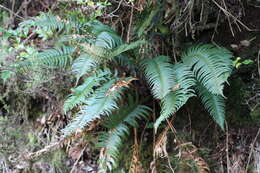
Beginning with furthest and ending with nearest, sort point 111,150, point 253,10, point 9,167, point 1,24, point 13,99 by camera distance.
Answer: point 1,24
point 13,99
point 9,167
point 253,10
point 111,150

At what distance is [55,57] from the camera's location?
2355 mm

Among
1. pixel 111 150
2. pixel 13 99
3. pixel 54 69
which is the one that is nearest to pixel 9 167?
pixel 13 99

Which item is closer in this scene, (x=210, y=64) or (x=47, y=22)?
(x=210, y=64)

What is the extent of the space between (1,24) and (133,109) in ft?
7.64

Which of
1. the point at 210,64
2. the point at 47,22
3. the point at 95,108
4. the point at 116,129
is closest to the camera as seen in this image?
the point at 210,64

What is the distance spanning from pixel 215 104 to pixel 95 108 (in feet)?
2.91

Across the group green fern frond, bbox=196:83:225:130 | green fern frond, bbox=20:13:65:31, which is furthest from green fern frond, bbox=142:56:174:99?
green fern frond, bbox=20:13:65:31

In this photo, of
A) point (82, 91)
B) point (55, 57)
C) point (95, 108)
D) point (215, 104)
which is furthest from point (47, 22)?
point (215, 104)

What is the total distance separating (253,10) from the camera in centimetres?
242

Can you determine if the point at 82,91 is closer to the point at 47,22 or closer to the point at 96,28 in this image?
the point at 96,28

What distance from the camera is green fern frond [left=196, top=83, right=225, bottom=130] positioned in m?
2.05

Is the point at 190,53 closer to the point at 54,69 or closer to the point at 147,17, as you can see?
the point at 147,17

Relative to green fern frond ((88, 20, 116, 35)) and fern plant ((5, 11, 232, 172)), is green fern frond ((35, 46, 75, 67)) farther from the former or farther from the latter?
green fern frond ((88, 20, 116, 35))

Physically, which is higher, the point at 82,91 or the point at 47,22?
the point at 47,22
